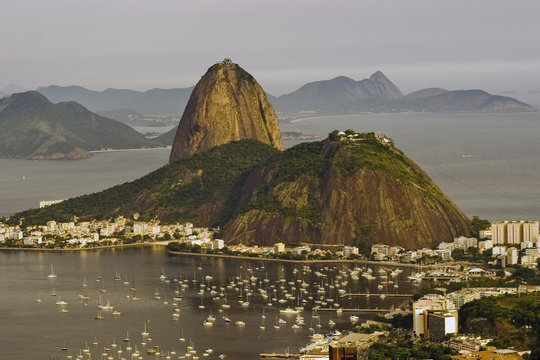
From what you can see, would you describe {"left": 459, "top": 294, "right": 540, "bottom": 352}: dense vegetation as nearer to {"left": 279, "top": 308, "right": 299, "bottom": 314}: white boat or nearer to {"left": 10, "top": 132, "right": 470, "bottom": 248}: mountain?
{"left": 279, "top": 308, "right": 299, "bottom": 314}: white boat

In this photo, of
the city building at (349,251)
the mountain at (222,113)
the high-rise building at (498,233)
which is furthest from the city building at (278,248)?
the mountain at (222,113)

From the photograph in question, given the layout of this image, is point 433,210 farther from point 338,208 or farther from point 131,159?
point 131,159

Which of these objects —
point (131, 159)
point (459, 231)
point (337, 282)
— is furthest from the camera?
point (131, 159)

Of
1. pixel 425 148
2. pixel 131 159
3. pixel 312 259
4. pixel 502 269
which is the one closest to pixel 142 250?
pixel 312 259

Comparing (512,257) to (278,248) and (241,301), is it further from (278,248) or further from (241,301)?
(241,301)

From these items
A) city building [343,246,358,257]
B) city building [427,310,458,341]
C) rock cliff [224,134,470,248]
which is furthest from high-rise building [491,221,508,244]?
city building [427,310,458,341]

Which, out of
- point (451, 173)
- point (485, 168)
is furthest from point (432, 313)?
point (485, 168)
